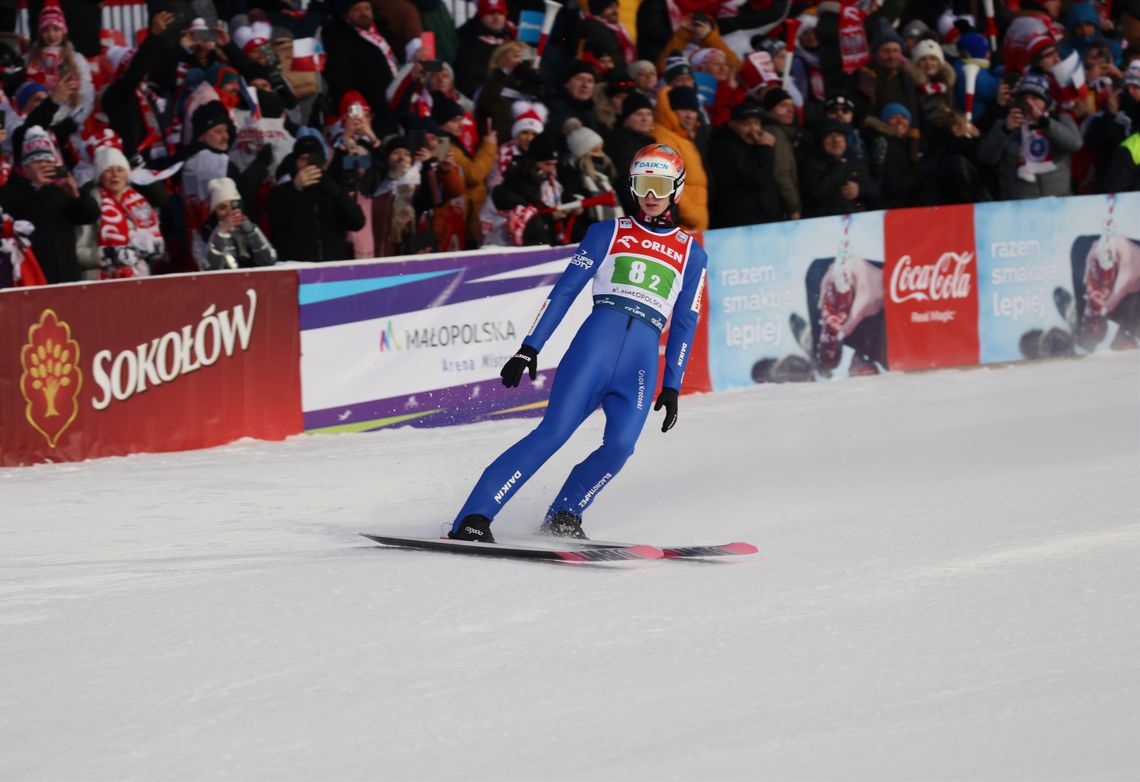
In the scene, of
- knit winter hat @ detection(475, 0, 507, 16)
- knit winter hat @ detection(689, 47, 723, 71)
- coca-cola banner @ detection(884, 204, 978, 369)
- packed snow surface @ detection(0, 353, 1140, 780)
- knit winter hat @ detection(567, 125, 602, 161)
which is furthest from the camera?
knit winter hat @ detection(689, 47, 723, 71)

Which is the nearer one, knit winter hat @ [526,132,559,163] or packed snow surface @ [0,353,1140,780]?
packed snow surface @ [0,353,1140,780]

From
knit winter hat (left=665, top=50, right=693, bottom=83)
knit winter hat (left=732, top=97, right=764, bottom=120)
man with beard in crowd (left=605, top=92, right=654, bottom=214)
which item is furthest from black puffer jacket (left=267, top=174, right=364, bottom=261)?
knit winter hat (left=732, top=97, right=764, bottom=120)

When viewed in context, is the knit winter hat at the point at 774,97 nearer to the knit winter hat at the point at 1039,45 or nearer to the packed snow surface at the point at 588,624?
the knit winter hat at the point at 1039,45

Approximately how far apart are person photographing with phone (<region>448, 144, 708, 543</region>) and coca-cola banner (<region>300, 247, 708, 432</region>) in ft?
11.8

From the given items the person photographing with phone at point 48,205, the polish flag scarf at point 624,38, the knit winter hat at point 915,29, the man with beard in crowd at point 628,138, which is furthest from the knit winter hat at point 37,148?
the knit winter hat at point 915,29

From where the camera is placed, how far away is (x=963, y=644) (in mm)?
5926

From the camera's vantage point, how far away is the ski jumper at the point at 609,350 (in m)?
7.58

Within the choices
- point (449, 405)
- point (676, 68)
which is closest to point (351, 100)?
point (449, 405)

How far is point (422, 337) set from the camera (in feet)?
37.8

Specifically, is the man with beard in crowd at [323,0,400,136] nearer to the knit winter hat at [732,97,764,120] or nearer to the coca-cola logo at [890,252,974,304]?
the knit winter hat at [732,97,764,120]

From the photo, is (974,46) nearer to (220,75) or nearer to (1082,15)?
(1082,15)

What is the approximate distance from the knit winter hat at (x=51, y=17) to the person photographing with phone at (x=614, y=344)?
5.47m

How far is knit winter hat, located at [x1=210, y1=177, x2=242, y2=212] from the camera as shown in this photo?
1077 centimetres

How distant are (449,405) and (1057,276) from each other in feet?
19.5
